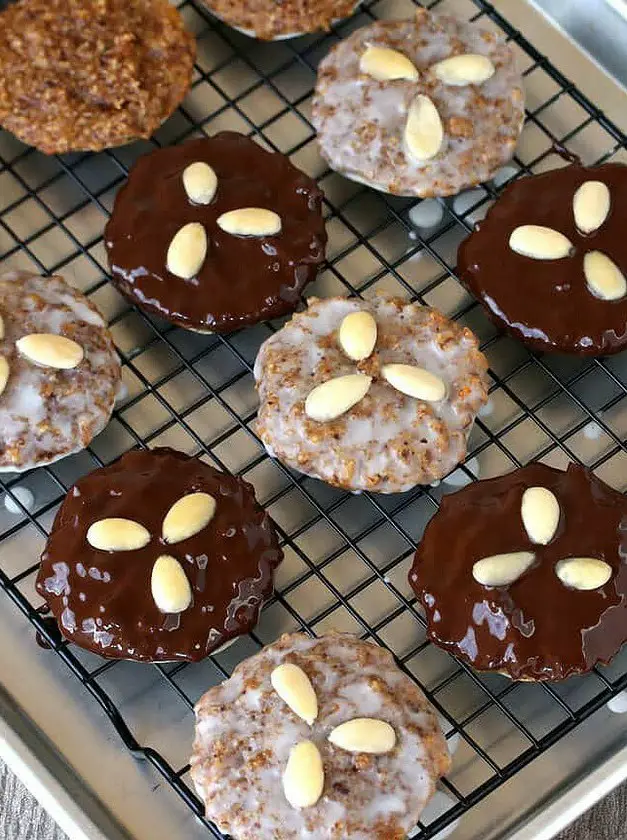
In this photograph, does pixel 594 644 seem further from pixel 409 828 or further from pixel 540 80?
pixel 540 80

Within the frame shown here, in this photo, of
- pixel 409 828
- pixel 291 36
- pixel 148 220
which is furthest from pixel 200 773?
pixel 291 36

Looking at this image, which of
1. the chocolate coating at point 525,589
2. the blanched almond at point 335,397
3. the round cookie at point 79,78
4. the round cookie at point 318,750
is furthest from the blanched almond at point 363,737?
the round cookie at point 79,78

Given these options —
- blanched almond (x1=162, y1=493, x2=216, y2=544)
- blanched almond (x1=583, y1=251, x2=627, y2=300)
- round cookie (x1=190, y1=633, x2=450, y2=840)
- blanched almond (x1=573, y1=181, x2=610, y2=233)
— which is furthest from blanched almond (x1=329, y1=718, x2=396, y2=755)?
blanched almond (x1=573, y1=181, x2=610, y2=233)

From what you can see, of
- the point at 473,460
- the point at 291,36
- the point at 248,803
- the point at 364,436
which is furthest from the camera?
the point at 291,36

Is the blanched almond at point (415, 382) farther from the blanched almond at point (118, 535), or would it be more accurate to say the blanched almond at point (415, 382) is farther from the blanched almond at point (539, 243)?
the blanched almond at point (118, 535)

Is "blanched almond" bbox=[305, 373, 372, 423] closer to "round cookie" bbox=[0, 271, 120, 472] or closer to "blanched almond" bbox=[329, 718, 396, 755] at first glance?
"round cookie" bbox=[0, 271, 120, 472]

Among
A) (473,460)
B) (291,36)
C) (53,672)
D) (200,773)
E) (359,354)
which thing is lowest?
(53,672)

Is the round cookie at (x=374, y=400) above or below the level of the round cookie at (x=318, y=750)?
above
